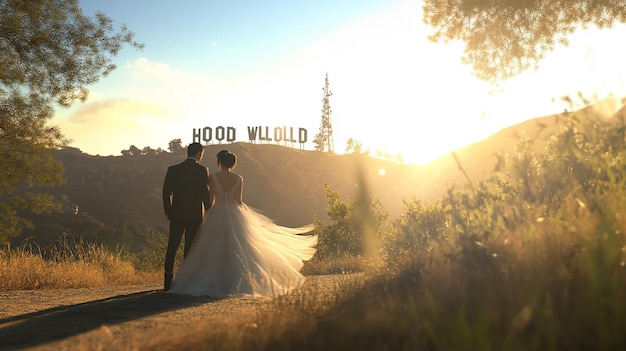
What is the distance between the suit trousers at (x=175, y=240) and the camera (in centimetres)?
1067

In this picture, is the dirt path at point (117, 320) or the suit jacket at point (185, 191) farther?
the suit jacket at point (185, 191)

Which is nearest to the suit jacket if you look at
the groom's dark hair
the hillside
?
the groom's dark hair

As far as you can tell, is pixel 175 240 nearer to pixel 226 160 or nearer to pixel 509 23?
pixel 226 160

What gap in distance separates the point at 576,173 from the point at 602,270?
20.7 feet

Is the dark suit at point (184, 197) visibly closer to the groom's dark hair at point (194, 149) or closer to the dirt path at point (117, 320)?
the groom's dark hair at point (194, 149)

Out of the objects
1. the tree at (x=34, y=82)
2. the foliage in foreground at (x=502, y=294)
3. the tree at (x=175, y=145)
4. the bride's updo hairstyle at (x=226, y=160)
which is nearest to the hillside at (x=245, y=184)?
the tree at (x=175, y=145)

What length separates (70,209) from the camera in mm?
79625

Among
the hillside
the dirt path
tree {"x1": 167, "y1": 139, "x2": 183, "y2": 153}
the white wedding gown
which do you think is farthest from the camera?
tree {"x1": 167, "y1": 139, "x2": 183, "y2": 153}

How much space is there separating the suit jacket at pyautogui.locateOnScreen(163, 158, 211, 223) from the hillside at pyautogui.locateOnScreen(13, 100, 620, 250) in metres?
54.9

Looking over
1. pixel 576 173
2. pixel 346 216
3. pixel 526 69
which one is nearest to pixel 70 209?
pixel 346 216

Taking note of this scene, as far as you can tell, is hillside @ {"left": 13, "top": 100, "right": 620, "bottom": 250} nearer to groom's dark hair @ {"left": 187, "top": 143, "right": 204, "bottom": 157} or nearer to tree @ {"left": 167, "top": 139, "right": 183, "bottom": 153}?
tree @ {"left": 167, "top": 139, "right": 183, "bottom": 153}

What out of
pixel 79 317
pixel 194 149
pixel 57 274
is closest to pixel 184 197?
pixel 194 149

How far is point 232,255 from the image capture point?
399 inches

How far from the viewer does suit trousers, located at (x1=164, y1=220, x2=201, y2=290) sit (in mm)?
10672
